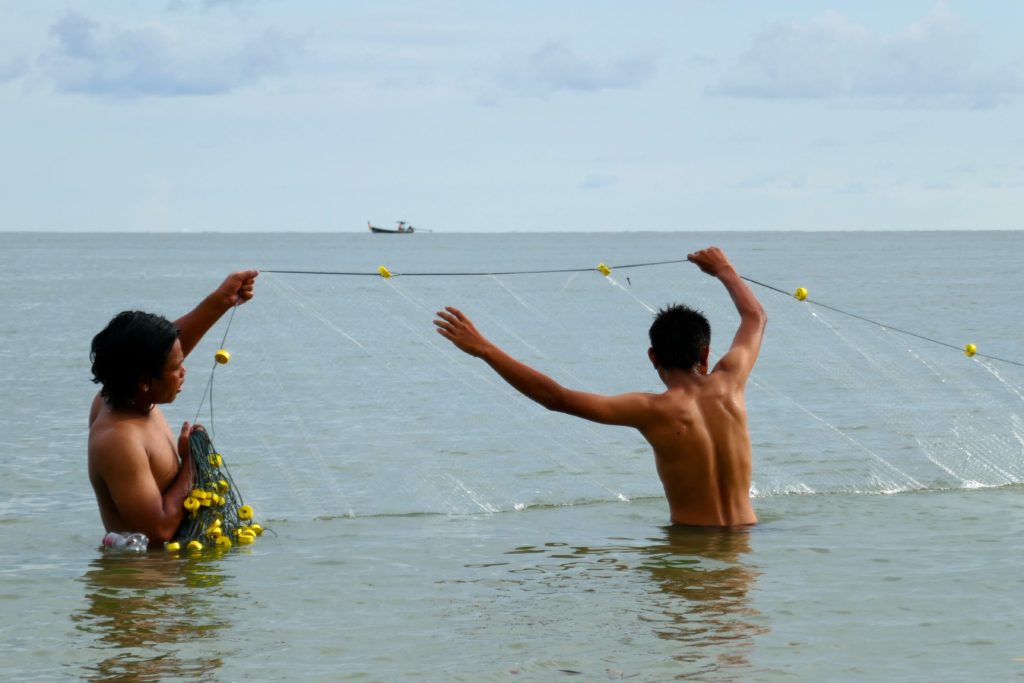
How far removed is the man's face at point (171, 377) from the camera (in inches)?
274

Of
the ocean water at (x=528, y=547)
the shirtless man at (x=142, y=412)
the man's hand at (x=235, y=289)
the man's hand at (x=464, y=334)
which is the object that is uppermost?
the man's hand at (x=235, y=289)

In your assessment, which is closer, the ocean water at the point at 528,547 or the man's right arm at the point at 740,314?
the ocean water at the point at 528,547

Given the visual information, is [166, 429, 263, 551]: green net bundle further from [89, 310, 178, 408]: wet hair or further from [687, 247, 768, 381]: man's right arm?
[687, 247, 768, 381]: man's right arm

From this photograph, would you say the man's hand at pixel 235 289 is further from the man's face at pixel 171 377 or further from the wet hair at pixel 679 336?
the wet hair at pixel 679 336

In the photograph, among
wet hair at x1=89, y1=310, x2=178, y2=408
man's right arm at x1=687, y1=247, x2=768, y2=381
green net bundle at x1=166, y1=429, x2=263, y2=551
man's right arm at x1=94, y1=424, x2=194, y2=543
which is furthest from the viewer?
man's right arm at x1=687, y1=247, x2=768, y2=381

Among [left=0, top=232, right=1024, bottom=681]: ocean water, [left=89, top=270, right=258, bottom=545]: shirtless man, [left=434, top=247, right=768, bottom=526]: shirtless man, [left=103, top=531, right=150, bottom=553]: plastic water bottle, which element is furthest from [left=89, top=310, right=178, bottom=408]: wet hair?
[left=434, top=247, right=768, bottom=526]: shirtless man

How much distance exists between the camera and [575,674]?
5.84 m

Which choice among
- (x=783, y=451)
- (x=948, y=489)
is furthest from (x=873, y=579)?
(x=783, y=451)

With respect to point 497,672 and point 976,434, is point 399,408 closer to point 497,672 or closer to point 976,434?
point 976,434

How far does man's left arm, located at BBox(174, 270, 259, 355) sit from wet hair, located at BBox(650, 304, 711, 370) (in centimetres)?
206

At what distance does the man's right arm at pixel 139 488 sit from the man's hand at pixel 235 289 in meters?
0.73

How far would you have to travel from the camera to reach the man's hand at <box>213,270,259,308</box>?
7.13 metres

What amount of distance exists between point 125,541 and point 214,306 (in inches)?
56.3

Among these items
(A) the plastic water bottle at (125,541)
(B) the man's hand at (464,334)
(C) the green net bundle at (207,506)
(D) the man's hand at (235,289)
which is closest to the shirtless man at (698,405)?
(B) the man's hand at (464,334)
